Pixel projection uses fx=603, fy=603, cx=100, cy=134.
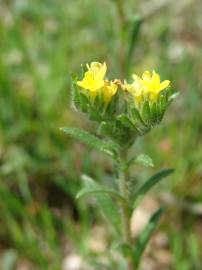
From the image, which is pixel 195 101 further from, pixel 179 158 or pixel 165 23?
pixel 165 23

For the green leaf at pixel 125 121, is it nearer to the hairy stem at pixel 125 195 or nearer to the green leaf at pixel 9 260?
the hairy stem at pixel 125 195

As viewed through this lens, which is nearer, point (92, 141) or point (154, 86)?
point (154, 86)

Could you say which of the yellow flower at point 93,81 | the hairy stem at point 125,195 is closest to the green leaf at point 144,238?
the hairy stem at point 125,195

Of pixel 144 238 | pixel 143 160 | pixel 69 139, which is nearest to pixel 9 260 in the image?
pixel 69 139

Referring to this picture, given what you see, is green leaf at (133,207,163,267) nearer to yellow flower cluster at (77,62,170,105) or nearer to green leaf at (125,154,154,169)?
green leaf at (125,154,154,169)

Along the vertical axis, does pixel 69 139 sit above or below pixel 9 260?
above

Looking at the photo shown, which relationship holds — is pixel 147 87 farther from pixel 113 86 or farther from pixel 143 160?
pixel 143 160

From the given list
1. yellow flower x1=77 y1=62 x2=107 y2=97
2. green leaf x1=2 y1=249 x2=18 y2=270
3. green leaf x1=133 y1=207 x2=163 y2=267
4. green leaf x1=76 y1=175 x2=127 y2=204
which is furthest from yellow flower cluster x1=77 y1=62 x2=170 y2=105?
green leaf x1=2 y1=249 x2=18 y2=270
